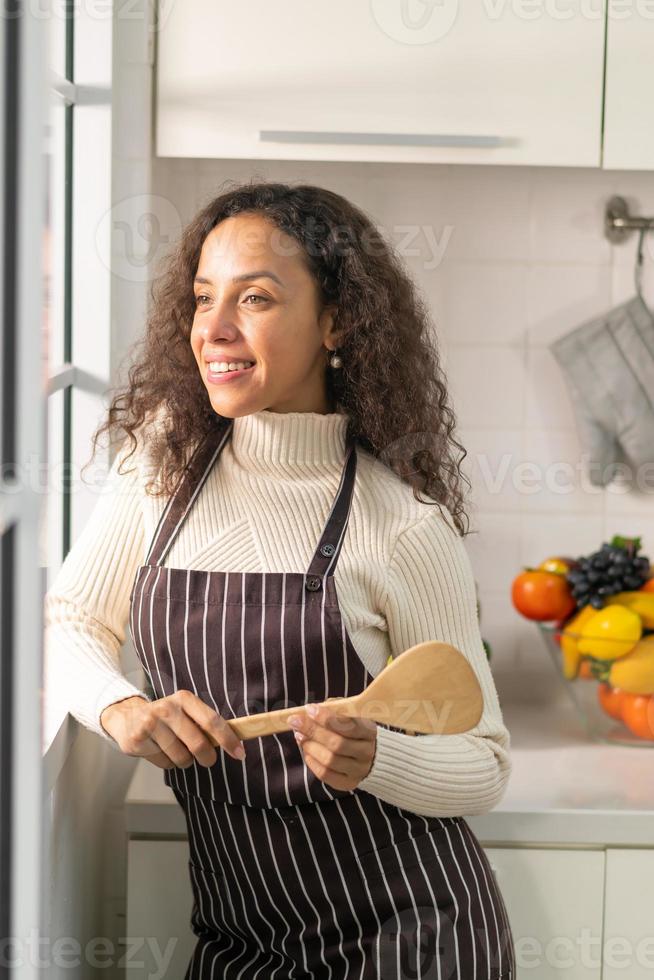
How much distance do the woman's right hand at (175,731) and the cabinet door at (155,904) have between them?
35 centimetres

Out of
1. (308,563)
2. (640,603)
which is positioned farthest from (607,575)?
(308,563)

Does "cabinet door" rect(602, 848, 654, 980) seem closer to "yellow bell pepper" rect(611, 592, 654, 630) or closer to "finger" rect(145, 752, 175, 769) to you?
"yellow bell pepper" rect(611, 592, 654, 630)

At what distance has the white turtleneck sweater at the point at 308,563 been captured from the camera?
997mm

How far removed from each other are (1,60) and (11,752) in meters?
0.40

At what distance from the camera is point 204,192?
159 cm

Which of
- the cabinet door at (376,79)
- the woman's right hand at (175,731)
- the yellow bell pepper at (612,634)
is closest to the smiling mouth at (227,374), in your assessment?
the woman's right hand at (175,731)

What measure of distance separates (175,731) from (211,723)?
0.13 ft

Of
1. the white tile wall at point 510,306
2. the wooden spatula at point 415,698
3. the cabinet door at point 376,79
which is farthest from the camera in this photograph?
the white tile wall at point 510,306

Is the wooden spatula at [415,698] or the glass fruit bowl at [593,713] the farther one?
the glass fruit bowl at [593,713]

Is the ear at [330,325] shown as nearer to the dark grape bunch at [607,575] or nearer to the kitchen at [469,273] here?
the kitchen at [469,273]

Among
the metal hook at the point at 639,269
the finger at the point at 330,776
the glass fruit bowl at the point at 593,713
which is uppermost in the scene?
the metal hook at the point at 639,269

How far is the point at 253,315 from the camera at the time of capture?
39.4 inches

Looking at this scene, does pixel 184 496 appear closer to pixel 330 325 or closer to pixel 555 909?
pixel 330 325

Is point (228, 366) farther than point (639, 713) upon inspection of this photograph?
No
